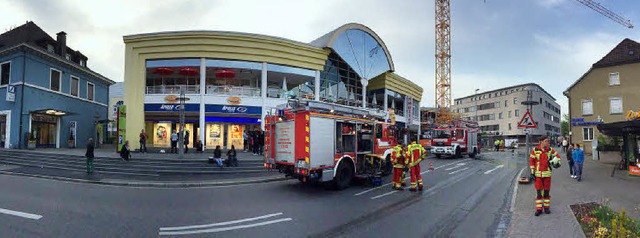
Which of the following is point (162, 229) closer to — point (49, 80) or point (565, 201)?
point (565, 201)

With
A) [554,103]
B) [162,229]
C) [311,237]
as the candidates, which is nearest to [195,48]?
[162,229]

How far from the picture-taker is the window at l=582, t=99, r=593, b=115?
3054 cm

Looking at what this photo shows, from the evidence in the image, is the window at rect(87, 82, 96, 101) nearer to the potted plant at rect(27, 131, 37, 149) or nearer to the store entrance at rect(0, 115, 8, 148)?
the store entrance at rect(0, 115, 8, 148)

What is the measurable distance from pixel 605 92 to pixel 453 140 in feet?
55.2

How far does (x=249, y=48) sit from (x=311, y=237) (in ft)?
63.5

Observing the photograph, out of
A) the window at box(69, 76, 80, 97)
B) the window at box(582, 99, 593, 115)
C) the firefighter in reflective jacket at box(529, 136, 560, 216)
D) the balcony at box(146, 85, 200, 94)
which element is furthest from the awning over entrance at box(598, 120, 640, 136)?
the window at box(69, 76, 80, 97)

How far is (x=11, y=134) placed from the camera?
72.6ft

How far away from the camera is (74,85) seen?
27297mm

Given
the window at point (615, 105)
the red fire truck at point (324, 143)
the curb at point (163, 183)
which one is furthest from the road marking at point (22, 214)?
the window at point (615, 105)

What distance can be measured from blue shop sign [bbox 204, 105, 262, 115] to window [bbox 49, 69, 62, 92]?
492 inches

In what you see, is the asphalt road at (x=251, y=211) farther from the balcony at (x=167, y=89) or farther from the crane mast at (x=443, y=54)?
the crane mast at (x=443, y=54)

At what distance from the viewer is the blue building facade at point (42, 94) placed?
22062mm

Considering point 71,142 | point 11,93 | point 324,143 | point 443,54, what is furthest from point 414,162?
point 443,54

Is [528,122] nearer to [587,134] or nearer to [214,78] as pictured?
[214,78]
